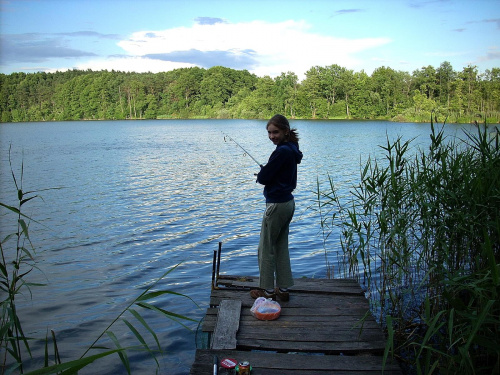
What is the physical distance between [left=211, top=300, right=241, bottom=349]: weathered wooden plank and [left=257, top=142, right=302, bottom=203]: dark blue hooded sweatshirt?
3.68 ft

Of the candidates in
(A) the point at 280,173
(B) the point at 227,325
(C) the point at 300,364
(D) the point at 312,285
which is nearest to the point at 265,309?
(B) the point at 227,325

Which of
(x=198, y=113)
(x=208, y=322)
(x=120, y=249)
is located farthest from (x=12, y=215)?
(x=198, y=113)

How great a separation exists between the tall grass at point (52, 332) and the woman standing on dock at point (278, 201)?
1060 millimetres

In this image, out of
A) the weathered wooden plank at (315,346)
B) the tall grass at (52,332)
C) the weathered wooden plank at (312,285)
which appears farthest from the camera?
the weathered wooden plank at (312,285)

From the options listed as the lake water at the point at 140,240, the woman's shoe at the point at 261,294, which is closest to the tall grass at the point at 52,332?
the lake water at the point at 140,240

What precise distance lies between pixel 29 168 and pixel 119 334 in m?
17.7

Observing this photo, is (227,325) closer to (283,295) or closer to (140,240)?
(283,295)

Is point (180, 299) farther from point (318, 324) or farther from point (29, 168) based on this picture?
point (29, 168)

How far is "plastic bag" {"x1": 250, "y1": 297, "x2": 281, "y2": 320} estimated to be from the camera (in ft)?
13.8

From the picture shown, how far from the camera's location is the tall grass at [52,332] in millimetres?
2617

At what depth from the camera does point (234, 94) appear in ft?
348

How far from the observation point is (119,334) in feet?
17.8

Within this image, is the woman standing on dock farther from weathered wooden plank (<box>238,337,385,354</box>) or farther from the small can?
the small can

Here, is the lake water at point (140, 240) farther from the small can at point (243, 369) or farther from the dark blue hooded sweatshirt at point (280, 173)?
the dark blue hooded sweatshirt at point (280, 173)
